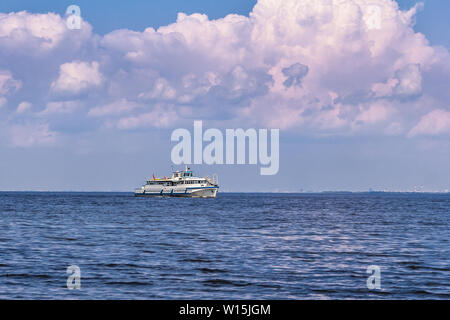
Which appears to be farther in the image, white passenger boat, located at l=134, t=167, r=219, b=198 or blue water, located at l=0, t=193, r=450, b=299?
white passenger boat, located at l=134, t=167, r=219, b=198

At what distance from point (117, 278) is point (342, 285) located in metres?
10.1

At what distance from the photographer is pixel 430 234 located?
52.6 metres

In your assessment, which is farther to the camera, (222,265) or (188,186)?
(188,186)

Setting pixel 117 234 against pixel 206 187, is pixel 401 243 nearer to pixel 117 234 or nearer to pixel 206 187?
pixel 117 234

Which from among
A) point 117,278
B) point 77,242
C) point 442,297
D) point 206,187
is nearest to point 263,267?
point 117,278

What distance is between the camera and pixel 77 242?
4222 centimetres

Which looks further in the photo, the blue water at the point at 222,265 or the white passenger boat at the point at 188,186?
the white passenger boat at the point at 188,186

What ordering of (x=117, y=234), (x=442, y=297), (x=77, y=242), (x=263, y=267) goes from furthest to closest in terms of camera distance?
1. (x=117, y=234)
2. (x=77, y=242)
3. (x=263, y=267)
4. (x=442, y=297)
